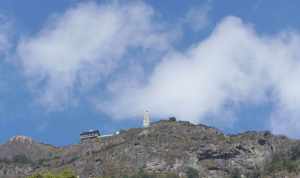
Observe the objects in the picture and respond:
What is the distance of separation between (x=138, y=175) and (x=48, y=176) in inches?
4449

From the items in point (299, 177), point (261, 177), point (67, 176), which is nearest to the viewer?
point (67, 176)

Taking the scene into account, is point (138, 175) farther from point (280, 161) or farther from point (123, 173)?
point (280, 161)

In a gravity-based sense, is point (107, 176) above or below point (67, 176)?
above

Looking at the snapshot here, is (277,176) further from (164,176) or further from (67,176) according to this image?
(67,176)

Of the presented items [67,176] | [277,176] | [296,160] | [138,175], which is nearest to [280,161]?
[296,160]

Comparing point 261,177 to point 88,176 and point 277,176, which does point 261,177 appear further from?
point 88,176

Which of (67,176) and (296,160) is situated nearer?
(67,176)

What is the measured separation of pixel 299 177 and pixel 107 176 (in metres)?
50.4

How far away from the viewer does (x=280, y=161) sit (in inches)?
7844

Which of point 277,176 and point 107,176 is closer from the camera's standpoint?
point 277,176

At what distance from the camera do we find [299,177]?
170875 mm

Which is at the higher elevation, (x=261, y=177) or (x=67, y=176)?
(x=261, y=177)

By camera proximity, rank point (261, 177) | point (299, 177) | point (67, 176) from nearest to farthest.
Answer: point (67, 176) < point (299, 177) < point (261, 177)

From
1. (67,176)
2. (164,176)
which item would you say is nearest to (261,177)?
(164,176)
